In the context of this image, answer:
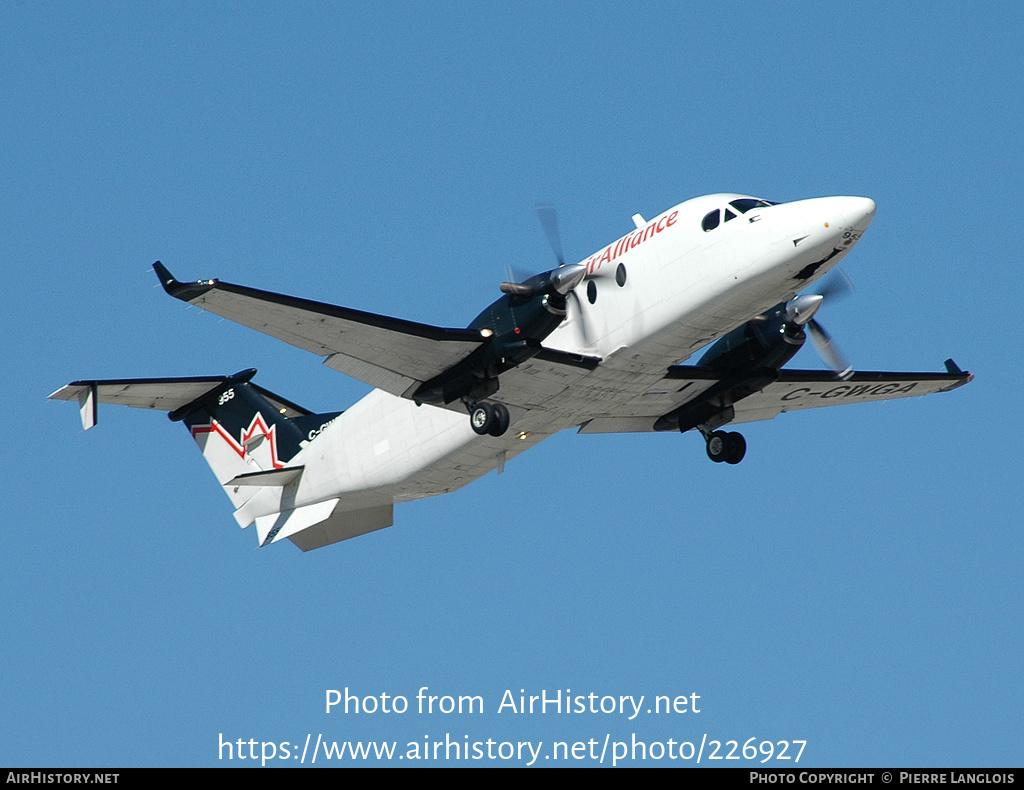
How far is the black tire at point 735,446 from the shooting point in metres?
22.2

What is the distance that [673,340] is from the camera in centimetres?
1873

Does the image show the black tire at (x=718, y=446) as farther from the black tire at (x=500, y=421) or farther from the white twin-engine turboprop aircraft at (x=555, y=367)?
the black tire at (x=500, y=421)

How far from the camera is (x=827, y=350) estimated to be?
21266 mm

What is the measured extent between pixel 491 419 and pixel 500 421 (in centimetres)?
14

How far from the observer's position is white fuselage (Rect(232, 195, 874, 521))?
57.3ft

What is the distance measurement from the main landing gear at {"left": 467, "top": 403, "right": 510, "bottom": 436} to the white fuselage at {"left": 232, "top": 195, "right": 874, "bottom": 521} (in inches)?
35.8

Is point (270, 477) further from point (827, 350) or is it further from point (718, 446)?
point (827, 350)

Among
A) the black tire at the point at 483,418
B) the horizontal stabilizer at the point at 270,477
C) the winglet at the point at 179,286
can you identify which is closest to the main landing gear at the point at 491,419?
the black tire at the point at 483,418

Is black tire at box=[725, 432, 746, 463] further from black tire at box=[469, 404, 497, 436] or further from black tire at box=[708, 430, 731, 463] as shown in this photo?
black tire at box=[469, 404, 497, 436]

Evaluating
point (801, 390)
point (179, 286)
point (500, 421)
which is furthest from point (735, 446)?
point (179, 286)

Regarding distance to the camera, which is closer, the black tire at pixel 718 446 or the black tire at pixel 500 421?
the black tire at pixel 500 421

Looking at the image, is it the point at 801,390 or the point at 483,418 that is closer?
the point at 483,418

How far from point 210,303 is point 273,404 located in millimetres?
8020

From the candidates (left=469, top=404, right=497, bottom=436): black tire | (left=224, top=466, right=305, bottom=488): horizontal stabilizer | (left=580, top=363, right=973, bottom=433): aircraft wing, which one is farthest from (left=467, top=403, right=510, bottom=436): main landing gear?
(left=224, top=466, right=305, bottom=488): horizontal stabilizer
